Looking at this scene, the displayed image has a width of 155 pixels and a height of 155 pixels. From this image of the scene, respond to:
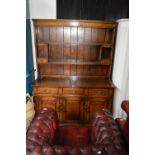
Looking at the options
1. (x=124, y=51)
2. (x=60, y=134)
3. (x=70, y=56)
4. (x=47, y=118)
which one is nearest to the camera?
(x=47, y=118)

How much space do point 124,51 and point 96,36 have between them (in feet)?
2.67

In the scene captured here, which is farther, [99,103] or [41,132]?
[99,103]

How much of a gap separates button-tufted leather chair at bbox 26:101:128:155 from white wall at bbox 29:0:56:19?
173 centimetres

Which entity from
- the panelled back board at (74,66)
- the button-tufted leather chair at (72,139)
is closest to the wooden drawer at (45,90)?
the panelled back board at (74,66)

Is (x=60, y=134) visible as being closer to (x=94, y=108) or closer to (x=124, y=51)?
(x=94, y=108)

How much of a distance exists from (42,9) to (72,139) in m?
2.16

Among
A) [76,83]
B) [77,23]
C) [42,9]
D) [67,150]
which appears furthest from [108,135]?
[42,9]

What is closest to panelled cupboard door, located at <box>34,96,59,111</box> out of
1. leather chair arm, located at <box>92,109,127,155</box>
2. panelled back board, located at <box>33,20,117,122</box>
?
panelled back board, located at <box>33,20,117,122</box>

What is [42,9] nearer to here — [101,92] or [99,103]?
[101,92]

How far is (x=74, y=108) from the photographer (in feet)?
9.31

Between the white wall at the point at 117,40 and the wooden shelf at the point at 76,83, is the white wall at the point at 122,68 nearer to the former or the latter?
the white wall at the point at 117,40

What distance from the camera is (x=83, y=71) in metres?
3.11

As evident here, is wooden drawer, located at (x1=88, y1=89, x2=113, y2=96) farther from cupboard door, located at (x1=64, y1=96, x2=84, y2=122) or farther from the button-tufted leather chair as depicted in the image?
the button-tufted leather chair
